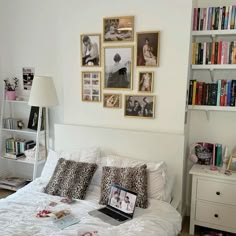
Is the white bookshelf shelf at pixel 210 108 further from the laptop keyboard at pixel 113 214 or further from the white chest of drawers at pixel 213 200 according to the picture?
the laptop keyboard at pixel 113 214

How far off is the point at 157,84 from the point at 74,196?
1343 mm

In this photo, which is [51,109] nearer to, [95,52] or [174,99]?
[95,52]

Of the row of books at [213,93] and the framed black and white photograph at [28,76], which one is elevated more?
the framed black and white photograph at [28,76]

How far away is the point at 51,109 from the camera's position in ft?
11.7

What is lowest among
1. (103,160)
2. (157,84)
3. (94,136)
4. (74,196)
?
(74,196)

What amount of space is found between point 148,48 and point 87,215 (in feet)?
5.46

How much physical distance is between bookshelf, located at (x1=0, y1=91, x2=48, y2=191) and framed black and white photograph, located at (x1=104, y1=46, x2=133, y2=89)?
107 centimetres

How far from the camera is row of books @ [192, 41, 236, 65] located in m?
2.57

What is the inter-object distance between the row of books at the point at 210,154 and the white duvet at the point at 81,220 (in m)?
0.73

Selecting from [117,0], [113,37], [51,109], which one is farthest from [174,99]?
[51,109]

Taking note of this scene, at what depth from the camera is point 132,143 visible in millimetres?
2840

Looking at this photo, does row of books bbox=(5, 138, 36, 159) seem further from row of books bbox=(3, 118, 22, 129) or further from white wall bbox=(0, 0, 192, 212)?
white wall bbox=(0, 0, 192, 212)

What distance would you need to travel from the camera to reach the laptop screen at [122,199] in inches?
83.2

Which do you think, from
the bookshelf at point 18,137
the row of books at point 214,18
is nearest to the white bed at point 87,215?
the bookshelf at point 18,137
